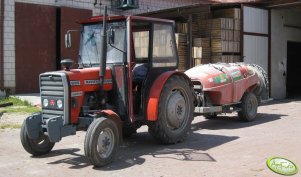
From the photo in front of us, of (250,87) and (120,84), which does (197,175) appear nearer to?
(120,84)

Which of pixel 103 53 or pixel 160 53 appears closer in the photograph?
pixel 103 53

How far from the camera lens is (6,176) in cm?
667

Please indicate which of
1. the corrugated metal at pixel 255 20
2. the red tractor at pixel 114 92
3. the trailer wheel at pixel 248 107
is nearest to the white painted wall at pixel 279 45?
the corrugated metal at pixel 255 20

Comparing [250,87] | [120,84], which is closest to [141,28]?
[120,84]

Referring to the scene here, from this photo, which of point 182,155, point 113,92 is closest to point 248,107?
point 182,155

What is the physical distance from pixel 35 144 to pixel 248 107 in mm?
6129

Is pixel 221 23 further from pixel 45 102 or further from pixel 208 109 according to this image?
pixel 45 102

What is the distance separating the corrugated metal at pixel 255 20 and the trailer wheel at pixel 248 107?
553 centimetres

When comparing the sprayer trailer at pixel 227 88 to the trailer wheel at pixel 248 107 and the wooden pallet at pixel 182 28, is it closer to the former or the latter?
the trailer wheel at pixel 248 107

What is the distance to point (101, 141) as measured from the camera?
707 centimetres

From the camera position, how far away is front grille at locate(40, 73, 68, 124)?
7199 mm

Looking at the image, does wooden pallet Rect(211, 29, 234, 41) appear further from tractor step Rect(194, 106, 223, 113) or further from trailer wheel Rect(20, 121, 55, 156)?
trailer wheel Rect(20, 121, 55, 156)

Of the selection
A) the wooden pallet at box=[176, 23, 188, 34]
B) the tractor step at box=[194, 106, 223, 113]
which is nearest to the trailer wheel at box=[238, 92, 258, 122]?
the tractor step at box=[194, 106, 223, 113]

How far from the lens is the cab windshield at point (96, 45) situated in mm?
8000
